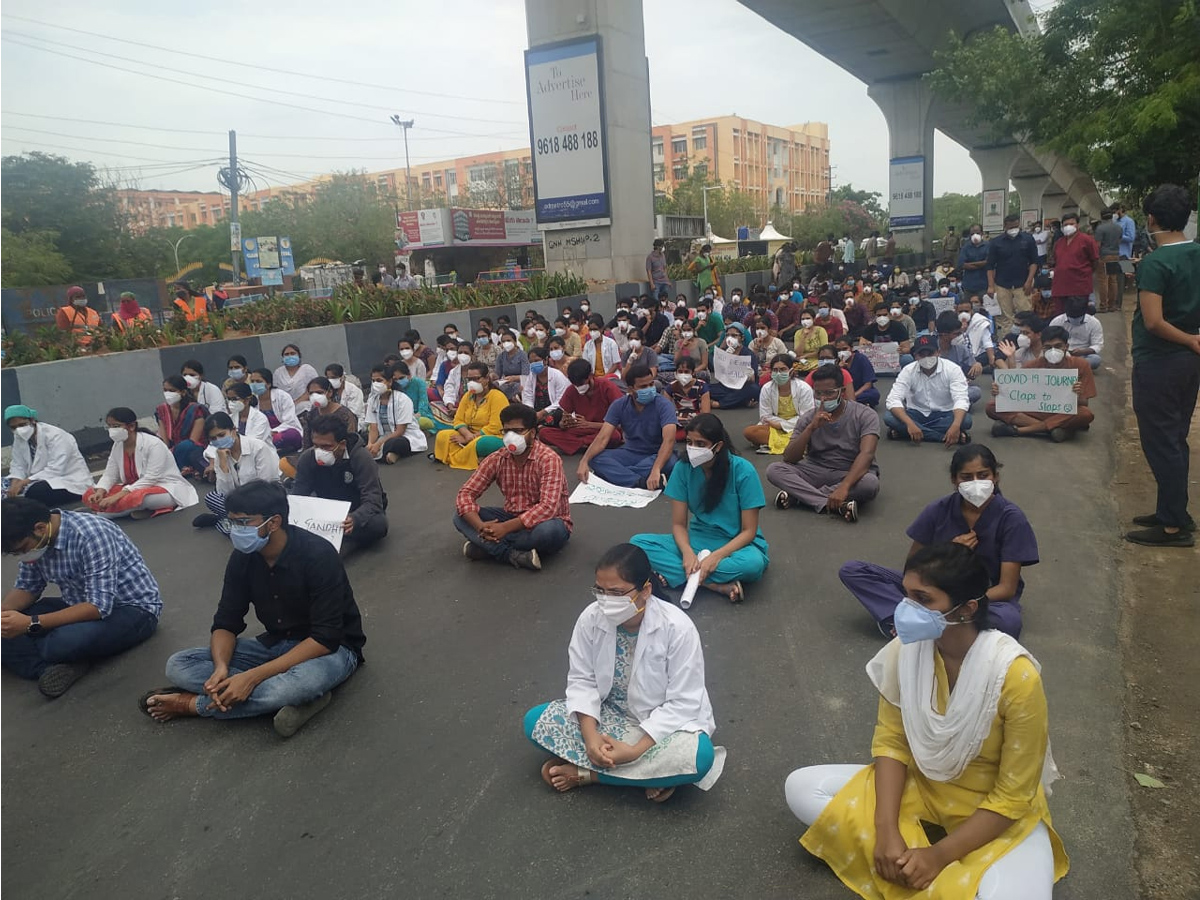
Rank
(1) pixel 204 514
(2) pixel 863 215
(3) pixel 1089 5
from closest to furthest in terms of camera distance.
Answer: (1) pixel 204 514 → (3) pixel 1089 5 → (2) pixel 863 215

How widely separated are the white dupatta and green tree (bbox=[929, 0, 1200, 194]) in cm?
1294

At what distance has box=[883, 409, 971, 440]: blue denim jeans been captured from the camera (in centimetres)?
864

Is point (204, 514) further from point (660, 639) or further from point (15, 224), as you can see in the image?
point (15, 224)

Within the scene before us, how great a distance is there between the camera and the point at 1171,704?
145 inches

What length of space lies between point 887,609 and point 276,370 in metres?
9.04

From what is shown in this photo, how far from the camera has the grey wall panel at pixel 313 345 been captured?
1173cm

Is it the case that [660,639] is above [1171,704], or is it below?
above

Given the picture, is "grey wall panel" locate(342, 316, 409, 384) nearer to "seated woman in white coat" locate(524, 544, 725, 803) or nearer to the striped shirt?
the striped shirt

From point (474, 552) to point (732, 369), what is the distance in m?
5.84

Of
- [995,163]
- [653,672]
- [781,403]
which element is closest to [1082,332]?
[781,403]

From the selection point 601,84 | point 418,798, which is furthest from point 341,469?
point 601,84

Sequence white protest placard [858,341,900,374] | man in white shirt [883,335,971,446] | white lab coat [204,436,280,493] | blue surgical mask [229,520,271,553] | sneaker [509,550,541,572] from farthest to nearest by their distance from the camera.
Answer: white protest placard [858,341,900,374] → man in white shirt [883,335,971,446] → white lab coat [204,436,280,493] → sneaker [509,550,541,572] → blue surgical mask [229,520,271,553]

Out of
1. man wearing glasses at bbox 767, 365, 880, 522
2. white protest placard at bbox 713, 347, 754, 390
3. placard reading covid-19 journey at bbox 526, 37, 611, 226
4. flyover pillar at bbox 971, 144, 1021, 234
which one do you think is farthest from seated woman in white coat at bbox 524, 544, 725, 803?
flyover pillar at bbox 971, 144, 1021, 234

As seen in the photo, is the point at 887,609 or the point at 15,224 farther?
the point at 15,224
